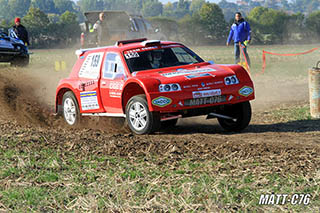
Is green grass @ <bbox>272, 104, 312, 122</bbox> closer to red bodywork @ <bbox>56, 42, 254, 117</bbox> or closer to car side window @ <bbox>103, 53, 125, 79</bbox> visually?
red bodywork @ <bbox>56, 42, 254, 117</bbox>

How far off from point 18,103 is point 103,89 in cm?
397

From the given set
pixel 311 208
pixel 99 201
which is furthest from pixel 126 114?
pixel 311 208

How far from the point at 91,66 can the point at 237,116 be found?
2.97 m

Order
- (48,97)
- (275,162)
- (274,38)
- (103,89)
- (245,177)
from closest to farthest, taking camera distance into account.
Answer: (245,177), (275,162), (103,89), (48,97), (274,38)

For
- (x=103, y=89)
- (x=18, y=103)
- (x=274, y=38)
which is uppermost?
(x=103, y=89)

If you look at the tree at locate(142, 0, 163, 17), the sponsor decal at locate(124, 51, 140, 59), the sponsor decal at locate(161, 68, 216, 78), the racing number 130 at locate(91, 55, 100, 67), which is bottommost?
the tree at locate(142, 0, 163, 17)

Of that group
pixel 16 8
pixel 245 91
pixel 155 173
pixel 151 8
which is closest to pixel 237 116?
pixel 245 91

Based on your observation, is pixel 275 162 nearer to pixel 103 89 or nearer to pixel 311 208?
pixel 311 208

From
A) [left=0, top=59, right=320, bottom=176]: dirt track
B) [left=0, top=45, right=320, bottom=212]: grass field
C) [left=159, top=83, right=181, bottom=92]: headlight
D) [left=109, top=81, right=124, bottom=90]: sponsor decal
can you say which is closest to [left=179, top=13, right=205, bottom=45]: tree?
[left=0, top=59, right=320, bottom=176]: dirt track

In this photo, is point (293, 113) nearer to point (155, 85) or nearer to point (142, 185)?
point (155, 85)

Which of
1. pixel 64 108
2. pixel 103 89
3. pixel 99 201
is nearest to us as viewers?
pixel 99 201

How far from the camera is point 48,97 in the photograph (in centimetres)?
1553

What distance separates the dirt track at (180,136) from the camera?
7.27 meters

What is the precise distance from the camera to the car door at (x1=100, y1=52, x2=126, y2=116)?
958 cm
